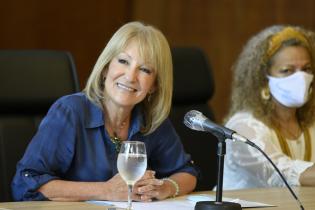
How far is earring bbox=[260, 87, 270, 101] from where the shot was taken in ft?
11.4

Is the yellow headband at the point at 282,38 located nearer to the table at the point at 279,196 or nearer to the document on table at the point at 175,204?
the table at the point at 279,196

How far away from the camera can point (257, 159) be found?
3.32 meters

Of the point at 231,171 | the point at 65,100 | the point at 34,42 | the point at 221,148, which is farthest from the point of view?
the point at 34,42

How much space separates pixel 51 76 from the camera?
121 inches

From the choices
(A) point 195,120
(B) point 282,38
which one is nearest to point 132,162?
(A) point 195,120

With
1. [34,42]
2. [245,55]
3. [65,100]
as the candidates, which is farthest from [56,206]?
[34,42]

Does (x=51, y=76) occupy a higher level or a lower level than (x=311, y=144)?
higher

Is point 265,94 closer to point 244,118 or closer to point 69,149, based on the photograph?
point 244,118

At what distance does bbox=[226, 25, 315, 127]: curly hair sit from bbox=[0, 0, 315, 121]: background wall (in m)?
1.68

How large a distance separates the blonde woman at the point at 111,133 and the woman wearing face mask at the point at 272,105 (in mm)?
510

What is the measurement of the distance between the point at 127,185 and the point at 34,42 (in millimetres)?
2652

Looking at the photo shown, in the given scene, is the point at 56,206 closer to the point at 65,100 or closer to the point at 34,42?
the point at 65,100

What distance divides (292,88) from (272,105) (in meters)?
0.13

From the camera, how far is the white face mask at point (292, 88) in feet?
11.2
